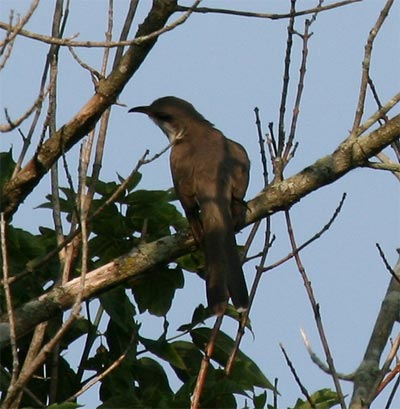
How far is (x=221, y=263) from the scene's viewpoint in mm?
5629

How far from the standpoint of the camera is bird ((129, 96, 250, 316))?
562 cm

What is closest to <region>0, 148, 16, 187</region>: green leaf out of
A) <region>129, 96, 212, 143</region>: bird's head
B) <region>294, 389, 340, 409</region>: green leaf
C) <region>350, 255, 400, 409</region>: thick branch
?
<region>294, 389, 340, 409</region>: green leaf

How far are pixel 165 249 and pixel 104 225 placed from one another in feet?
1.24

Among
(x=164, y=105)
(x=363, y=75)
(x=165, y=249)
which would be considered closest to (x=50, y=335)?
(x=165, y=249)

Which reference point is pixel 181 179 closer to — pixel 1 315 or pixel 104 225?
pixel 104 225

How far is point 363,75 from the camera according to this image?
5156 mm

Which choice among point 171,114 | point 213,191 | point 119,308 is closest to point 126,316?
point 119,308

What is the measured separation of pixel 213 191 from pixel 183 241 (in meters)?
0.94

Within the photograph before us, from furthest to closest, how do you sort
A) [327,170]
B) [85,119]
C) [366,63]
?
[327,170] < [366,63] < [85,119]

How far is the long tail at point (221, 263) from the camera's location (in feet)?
18.1

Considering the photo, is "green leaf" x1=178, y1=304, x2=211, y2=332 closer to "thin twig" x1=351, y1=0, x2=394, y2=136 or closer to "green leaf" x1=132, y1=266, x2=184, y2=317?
"green leaf" x1=132, y1=266, x2=184, y2=317

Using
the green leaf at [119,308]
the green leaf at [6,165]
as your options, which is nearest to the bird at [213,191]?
the green leaf at [119,308]

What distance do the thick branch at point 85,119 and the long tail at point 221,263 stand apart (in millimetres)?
974

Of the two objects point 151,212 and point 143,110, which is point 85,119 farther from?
point 143,110
